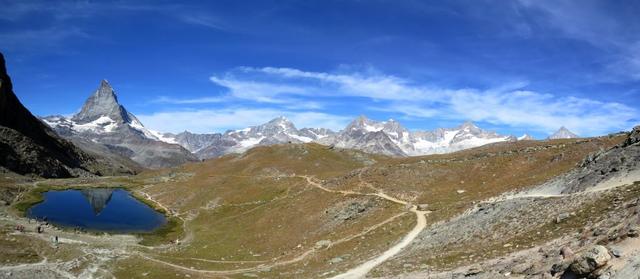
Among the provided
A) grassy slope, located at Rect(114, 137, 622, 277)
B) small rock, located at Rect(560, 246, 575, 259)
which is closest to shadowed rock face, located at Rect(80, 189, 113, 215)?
grassy slope, located at Rect(114, 137, 622, 277)

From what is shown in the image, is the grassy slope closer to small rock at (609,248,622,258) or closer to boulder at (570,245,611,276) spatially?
boulder at (570,245,611,276)

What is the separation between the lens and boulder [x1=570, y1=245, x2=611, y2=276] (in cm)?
2497

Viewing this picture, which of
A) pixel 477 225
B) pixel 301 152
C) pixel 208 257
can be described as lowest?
pixel 208 257

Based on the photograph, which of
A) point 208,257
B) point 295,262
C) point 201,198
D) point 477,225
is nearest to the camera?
point 477,225

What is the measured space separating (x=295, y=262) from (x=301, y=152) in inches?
4829

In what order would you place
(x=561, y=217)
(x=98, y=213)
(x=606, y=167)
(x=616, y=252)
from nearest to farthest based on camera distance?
(x=616, y=252) < (x=561, y=217) < (x=606, y=167) < (x=98, y=213)

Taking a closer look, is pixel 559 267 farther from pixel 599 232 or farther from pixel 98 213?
pixel 98 213

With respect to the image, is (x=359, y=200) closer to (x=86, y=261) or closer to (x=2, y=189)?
(x=86, y=261)

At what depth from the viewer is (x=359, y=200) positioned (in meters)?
84.4

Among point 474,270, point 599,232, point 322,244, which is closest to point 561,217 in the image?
point 599,232

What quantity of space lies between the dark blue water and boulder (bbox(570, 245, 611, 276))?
10176 cm

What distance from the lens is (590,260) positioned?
2533cm

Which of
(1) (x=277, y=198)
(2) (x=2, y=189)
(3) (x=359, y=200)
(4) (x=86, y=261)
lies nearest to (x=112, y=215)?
(2) (x=2, y=189)

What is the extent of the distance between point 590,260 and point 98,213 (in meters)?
144
